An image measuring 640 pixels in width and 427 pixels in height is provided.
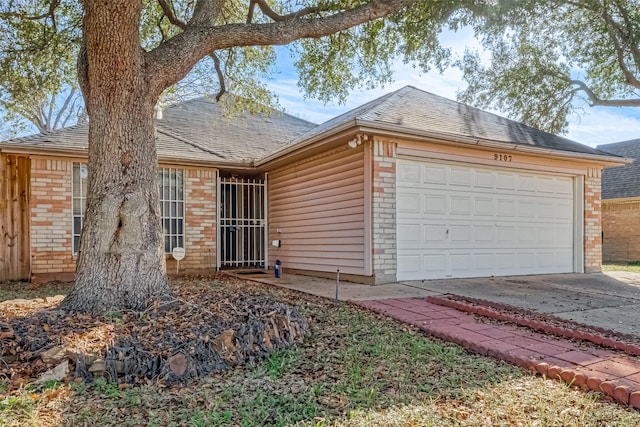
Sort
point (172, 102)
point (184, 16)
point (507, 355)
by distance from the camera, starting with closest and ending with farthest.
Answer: point (507, 355), point (184, 16), point (172, 102)

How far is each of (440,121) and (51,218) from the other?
7.78 m

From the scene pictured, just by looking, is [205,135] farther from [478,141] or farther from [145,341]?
[145,341]

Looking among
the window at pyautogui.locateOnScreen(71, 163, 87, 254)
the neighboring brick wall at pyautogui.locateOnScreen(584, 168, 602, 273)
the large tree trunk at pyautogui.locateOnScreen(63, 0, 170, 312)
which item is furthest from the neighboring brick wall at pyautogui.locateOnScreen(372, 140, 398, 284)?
the window at pyautogui.locateOnScreen(71, 163, 87, 254)

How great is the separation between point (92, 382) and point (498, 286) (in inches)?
235

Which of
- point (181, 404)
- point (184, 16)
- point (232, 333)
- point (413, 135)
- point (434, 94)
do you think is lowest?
point (181, 404)

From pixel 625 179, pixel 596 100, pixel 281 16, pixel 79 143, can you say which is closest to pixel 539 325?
pixel 281 16

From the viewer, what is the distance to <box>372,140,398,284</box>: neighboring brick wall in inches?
267

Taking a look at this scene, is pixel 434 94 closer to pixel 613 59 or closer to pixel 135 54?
pixel 613 59

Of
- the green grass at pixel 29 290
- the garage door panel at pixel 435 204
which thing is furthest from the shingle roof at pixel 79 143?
the garage door panel at pixel 435 204

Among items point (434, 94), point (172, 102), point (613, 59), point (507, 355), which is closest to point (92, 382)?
point (507, 355)

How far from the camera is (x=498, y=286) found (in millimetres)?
6824

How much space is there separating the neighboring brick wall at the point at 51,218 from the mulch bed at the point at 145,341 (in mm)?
4431

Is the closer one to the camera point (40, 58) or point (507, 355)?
point (507, 355)

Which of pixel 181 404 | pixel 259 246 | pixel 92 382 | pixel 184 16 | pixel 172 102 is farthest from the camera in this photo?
pixel 172 102
